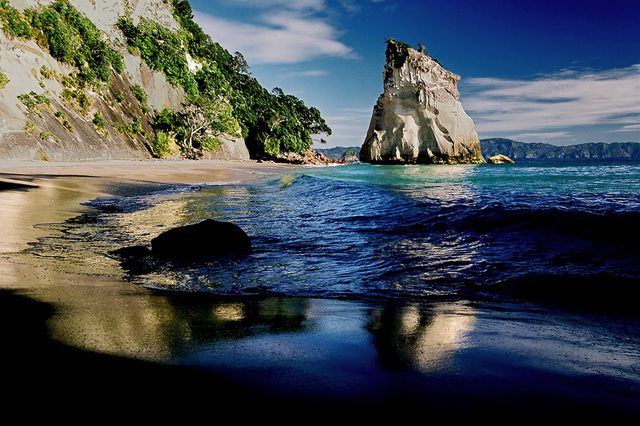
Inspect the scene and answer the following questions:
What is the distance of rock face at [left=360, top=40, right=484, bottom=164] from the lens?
67.6m

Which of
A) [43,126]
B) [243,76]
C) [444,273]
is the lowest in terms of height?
[444,273]

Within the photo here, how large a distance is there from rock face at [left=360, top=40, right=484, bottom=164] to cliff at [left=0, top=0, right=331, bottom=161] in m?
21.6

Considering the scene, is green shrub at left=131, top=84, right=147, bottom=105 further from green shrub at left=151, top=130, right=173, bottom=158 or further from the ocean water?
the ocean water

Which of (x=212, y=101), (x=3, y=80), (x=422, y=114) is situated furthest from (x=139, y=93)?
(x=422, y=114)

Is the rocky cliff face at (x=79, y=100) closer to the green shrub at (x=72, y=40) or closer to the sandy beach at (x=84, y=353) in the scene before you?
the green shrub at (x=72, y=40)

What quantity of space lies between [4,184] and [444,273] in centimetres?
1283

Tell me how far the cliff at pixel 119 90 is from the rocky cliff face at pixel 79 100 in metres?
0.08

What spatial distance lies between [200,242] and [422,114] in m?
69.1

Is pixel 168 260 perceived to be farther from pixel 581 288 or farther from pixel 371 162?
pixel 371 162

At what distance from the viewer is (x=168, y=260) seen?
515cm

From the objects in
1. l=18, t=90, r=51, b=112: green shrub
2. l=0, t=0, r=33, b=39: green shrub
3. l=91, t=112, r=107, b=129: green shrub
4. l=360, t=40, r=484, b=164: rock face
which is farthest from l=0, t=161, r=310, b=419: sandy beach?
l=360, t=40, r=484, b=164: rock face

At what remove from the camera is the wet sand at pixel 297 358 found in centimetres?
139

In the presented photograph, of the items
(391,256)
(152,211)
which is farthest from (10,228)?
(391,256)

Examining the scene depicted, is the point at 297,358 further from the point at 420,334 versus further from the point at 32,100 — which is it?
the point at 32,100
